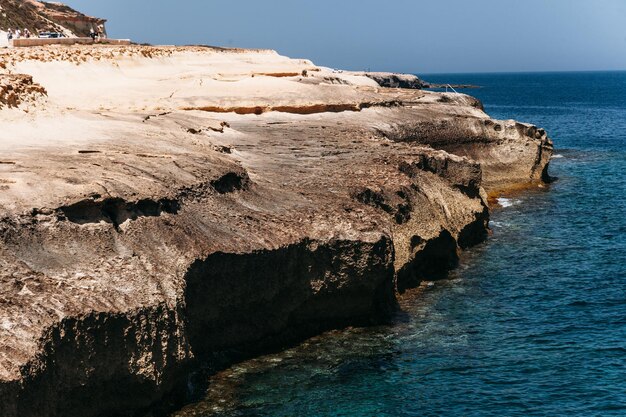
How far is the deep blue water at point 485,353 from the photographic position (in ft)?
74.5

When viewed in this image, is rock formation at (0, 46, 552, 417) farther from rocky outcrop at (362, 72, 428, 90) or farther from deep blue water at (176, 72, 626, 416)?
rocky outcrop at (362, 72, 428, 90)

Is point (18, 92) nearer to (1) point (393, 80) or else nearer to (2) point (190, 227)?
(2) point (190, 227)

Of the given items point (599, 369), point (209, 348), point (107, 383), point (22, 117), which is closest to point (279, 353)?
point (209, 348)

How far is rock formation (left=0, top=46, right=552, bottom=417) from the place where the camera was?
19.0m

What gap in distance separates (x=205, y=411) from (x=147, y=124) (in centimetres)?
1319

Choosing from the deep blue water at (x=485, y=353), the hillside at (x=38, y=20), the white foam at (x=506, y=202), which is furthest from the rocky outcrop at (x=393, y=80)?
the deep blue water at (x=485, y=353)

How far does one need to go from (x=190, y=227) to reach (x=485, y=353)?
9503 millimetres

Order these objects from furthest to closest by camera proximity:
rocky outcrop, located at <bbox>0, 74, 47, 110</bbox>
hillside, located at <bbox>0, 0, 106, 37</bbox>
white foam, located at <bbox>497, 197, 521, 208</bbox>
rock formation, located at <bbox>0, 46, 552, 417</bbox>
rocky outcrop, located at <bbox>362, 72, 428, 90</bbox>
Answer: rocky outcrop, located at <bbox>362, 72, 428, 90</bbox>, hillside, located at <bbox>0, 0, 106, 37</bbox>, white foam, located at <bbox>497, 197, 521, 208</bbox>, rocky outcrop, located at <bbox>0, 74, 47, 110</bbox>, rock formation, located at <bbox>0, 46, 552, 417</bbox>

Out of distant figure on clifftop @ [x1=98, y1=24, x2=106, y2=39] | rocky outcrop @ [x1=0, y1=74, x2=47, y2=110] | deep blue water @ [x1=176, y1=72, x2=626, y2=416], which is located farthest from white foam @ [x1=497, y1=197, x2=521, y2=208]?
distant figure on clifftop @ [x1=98, y1=24, x2=106, y2=39]

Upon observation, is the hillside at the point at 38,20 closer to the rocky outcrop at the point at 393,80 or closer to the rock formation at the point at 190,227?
the rock formation at the point at 190,227

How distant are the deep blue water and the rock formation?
1.24m

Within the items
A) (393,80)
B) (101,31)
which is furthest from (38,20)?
(393,80)

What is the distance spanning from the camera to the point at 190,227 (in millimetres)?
23641

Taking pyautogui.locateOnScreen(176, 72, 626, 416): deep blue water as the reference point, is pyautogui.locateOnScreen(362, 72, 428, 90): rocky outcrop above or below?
above
